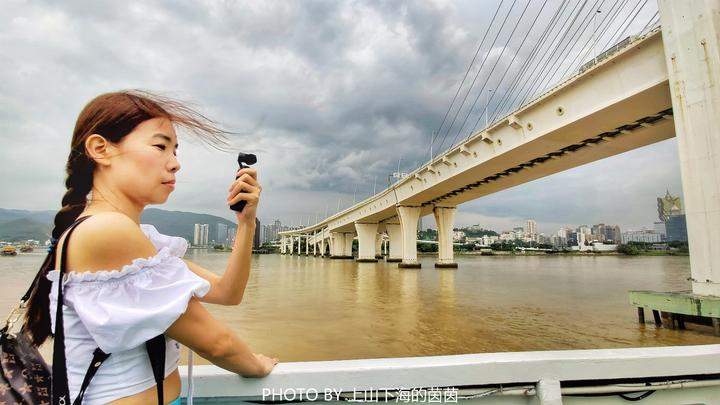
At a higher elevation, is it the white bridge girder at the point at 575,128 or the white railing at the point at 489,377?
the white bridge girder at the point at 575,128

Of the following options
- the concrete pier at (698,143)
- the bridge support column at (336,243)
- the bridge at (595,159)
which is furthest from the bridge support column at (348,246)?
the concrete pier at (698,143)

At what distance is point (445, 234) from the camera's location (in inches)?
1378

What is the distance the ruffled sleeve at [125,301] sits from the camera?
894mm

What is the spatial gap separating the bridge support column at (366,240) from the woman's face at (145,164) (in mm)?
47651

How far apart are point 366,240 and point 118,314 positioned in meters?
48.2

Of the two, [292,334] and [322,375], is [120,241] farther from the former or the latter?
[292,334]

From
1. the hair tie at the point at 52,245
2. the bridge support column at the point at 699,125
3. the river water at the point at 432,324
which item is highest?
the bridge support column at the point at 699,125

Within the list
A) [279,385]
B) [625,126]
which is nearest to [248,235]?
[279,385]

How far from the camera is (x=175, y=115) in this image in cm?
125

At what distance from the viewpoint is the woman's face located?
1130mm

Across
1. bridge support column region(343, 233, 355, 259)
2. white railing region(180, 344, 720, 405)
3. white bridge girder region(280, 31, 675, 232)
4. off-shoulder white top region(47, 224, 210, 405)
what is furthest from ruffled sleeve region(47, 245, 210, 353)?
bridge support column region(343, 233, 355, 259)

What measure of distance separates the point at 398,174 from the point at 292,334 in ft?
100

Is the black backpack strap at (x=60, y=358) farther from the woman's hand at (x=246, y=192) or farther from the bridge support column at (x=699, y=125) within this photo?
the bridge support column at (x=699, y=125)

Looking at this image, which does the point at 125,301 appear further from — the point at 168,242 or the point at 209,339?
the point at 168,242
